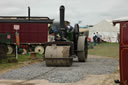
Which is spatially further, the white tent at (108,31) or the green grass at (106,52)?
the white tent at (108,31)

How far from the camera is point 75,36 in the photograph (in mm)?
14570

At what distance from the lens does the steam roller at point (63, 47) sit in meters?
12.0

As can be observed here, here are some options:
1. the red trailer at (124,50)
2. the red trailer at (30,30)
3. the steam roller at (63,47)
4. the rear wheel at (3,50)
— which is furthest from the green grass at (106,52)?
the red trailer at (124,50)

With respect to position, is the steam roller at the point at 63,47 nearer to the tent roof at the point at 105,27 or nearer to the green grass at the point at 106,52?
the green grass at the point at 106,52

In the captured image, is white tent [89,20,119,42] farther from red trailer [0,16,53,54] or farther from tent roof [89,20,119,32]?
red trailer [0,16,53,54]

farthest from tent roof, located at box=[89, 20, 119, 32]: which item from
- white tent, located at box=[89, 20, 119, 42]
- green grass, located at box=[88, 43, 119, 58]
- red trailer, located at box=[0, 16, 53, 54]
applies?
red trailer, located at box=[0, 16, 53, 54]

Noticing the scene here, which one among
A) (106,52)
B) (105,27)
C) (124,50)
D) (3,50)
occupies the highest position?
(105,27)

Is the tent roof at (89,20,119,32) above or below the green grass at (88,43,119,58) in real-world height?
above

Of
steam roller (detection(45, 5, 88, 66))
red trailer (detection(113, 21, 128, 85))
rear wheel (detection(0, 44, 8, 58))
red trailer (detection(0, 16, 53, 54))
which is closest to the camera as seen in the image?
red trailer (detection(113, 21, 128, 85))

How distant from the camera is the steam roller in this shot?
12008 mm

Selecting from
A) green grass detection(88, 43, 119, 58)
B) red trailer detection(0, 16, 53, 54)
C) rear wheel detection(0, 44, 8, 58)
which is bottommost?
green grass detection(88, 43, 119, 58)

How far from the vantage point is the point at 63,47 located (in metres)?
12.3

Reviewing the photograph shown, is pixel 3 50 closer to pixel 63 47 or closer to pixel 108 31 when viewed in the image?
pixel 63 47

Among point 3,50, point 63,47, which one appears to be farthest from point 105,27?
point 63,47
